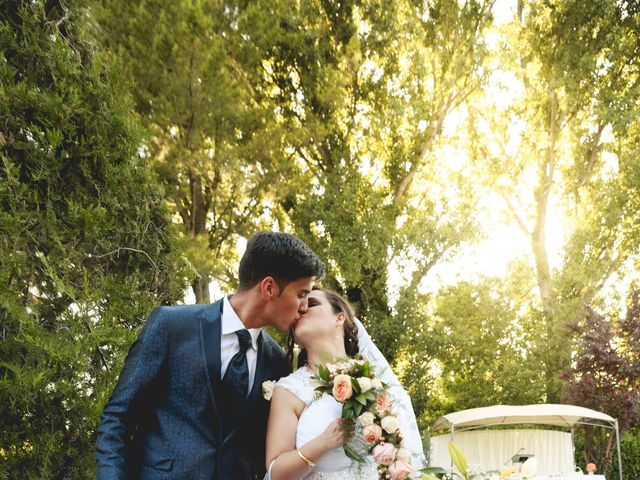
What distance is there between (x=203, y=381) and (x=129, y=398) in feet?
0.82

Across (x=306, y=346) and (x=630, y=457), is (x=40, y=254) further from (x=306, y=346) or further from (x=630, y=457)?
(x=630, y=457)

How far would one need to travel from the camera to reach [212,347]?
8.14 ft

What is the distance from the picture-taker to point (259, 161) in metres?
12.9

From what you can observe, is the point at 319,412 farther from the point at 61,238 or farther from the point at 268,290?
the point at 61,238

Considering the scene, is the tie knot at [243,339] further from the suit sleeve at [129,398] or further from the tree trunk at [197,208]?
the tree trunk at [197,208]

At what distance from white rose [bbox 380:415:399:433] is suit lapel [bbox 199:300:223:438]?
65 cm

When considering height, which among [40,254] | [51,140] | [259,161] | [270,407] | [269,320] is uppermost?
[259,161]

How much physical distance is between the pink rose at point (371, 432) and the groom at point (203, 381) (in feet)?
1.40

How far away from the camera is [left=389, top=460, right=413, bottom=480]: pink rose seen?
8.68 feet

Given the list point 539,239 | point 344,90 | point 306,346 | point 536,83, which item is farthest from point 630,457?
point 306,346

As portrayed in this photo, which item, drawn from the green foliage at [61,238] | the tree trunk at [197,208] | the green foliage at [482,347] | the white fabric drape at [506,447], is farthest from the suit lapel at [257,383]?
the white fabric drape at [506,447]

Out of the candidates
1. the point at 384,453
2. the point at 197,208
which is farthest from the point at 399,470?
the point at 197,208

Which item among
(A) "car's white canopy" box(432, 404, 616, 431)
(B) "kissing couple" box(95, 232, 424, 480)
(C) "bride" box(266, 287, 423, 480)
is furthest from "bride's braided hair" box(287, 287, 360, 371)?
(A) "car's white canopy" box(432, 404, 616, 431)

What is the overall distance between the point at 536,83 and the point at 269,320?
1851cm
